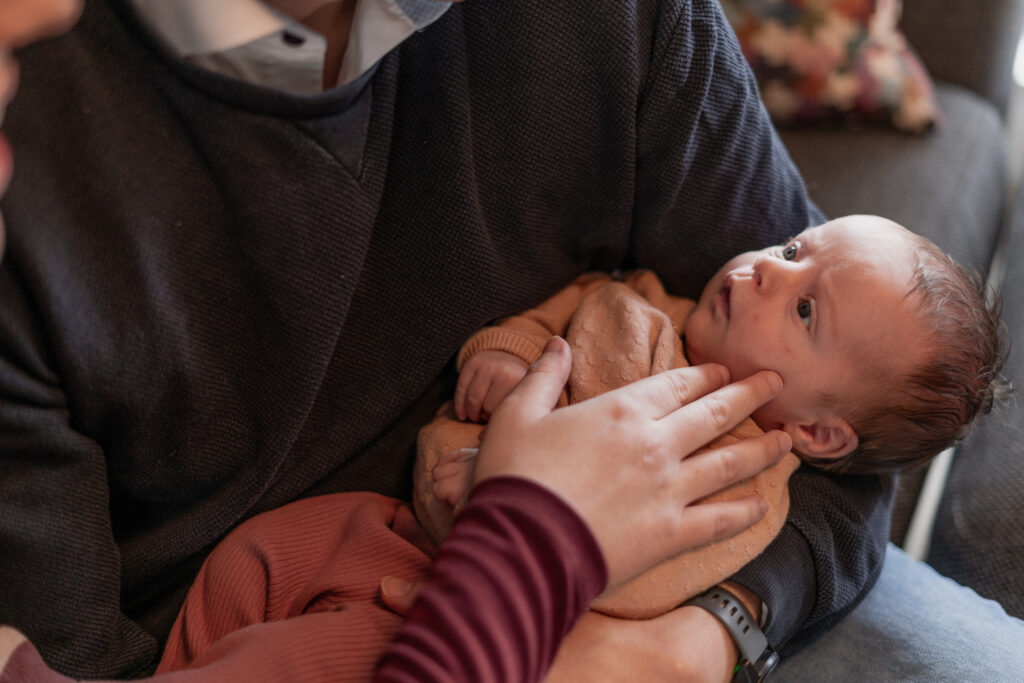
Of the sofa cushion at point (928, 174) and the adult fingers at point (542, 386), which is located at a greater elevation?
the adult fingers at point (542, 386)

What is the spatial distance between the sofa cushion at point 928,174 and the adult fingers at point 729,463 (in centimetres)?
81

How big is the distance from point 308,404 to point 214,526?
187 millimetres

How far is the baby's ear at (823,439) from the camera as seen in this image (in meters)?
1.01

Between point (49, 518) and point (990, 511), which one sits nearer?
point (49, 518)

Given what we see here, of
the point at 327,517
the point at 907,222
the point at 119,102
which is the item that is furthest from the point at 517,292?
the point at 907,222

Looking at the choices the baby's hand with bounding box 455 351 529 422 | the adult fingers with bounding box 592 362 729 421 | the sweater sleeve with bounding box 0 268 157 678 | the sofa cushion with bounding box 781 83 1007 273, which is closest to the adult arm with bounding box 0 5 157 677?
the sweater sleeve with bounding box 0 268 157 678

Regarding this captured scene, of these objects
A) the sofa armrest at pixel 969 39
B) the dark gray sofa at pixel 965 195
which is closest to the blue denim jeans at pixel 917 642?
the dark gray sofa at pixel 965 195

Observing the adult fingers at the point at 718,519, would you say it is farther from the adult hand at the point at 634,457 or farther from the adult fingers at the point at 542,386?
the adult fingers at the point at 542,386

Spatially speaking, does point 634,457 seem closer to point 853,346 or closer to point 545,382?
point 545,382

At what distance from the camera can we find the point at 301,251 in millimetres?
845

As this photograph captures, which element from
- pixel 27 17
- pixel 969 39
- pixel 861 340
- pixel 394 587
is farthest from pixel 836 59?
pixel 27 17

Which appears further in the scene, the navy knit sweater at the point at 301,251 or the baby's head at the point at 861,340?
the baby's head at the point at 861,340

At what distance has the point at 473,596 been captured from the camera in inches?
26.1

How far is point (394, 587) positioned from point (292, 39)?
0.59 metres
